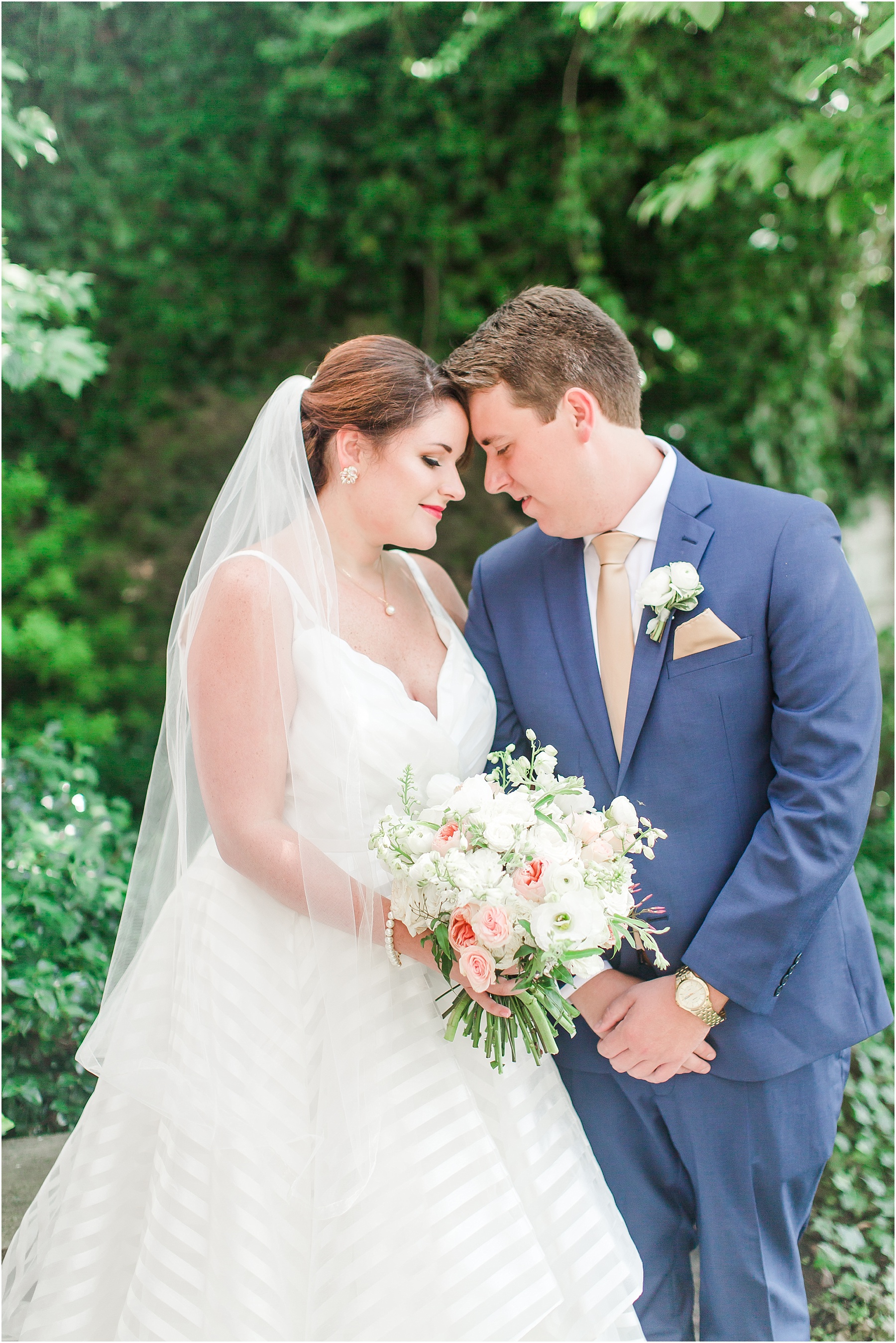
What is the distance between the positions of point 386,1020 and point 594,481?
127 centimetres

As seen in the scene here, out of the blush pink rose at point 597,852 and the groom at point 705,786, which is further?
the groom at point 705,786

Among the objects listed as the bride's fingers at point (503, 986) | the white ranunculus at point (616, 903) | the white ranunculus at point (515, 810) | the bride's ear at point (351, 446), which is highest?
the bride's ear at point (351, 446)

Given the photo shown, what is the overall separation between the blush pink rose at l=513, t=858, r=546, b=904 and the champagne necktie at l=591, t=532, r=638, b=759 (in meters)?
0.51

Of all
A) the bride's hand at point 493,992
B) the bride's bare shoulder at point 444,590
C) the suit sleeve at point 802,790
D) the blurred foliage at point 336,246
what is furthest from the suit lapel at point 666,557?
the blurred foliage at point 336,246

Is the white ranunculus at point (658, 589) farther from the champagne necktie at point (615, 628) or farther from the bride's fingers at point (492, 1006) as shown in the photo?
the bride's fingers at point (492, 1006)

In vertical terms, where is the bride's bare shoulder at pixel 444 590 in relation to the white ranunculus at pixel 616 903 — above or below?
above

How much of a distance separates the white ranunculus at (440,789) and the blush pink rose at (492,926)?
0.31 meters

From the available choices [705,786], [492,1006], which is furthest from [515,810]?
[705,786]

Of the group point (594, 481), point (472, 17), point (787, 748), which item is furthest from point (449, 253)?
point (787, 748)

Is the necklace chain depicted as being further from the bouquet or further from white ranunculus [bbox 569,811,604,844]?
white ranunculus [bbox 569,811,604,844]

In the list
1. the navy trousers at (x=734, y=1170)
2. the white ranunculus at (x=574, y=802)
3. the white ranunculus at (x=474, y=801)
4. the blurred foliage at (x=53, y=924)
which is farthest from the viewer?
the blurred foliage at (x=53, y=924)

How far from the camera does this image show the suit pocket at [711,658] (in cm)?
207

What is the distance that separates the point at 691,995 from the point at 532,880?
1.87ft

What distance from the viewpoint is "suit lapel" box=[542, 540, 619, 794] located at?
86.0 inches
